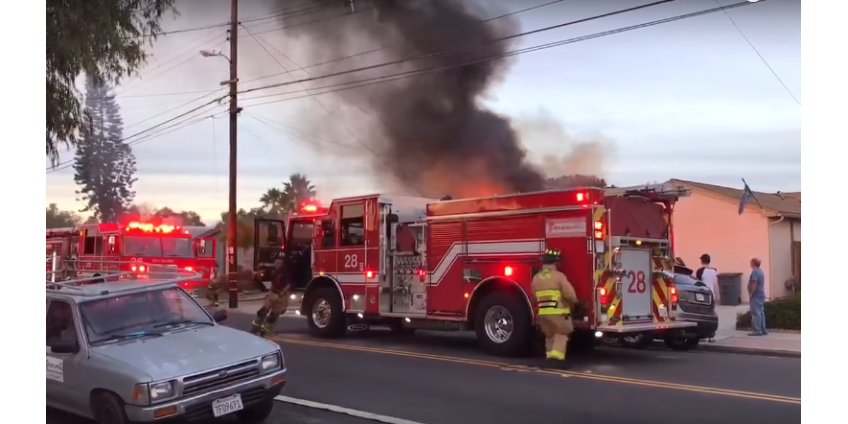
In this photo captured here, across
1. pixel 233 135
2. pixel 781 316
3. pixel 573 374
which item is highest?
pixel 233 135

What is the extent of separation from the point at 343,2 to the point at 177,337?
12.4 m

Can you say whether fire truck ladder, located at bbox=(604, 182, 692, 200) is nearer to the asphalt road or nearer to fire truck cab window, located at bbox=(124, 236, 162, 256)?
the asphalt road

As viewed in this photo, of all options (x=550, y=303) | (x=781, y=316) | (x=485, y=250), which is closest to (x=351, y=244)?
(x=485, y=250)

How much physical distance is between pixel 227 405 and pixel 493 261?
547cm

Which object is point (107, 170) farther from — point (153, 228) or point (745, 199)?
point (745, 199)

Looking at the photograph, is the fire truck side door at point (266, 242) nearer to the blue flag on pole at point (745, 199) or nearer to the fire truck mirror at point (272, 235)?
the fire truck mirror at point (272, 235)

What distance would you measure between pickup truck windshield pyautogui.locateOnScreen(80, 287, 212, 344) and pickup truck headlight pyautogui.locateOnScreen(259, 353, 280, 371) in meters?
0.98

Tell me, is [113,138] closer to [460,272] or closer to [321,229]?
[321,229]

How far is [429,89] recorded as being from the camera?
17.5 metres

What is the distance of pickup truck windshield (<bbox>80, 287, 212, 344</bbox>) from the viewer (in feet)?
19.7

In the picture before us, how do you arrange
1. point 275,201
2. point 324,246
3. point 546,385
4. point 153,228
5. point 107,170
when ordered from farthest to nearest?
1. point 275,201
2. point 107,170
3. point 153,228
4. point 324,246
5. point 546,385

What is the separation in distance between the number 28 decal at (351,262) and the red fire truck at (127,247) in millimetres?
5061

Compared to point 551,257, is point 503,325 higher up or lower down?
lower down

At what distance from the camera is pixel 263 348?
19.7 feet
